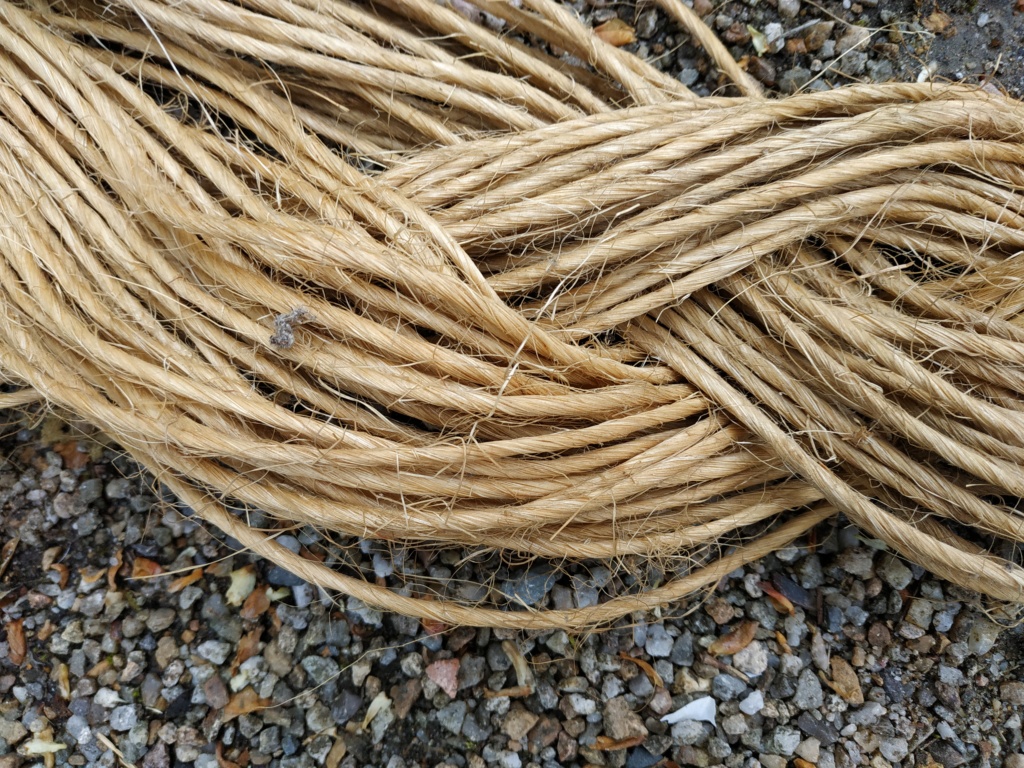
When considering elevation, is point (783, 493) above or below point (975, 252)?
below

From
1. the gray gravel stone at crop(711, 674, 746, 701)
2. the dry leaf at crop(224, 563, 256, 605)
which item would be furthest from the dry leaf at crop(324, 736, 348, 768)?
the gray gravel stone at crop(711, 674, 746, 701)

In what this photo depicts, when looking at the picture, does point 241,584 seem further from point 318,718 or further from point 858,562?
point 858,562

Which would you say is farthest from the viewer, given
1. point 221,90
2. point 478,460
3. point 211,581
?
point 211,581

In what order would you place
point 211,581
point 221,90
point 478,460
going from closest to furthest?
point 478,460, point 221,90, point 211,581

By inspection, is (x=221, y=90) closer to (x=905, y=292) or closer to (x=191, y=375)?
(x=191, y=375)

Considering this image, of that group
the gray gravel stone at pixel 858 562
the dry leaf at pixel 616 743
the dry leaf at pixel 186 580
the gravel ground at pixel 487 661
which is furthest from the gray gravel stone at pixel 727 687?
the dry leaf at pixel 186 580

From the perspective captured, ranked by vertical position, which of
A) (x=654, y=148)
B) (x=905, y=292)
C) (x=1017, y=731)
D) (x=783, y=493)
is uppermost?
(x=654, y=148)

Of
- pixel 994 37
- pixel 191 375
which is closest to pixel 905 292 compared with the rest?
pixel 994 37

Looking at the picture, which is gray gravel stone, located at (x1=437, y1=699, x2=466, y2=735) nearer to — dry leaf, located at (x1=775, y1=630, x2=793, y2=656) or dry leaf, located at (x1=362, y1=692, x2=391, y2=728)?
dry leaf, located at (x1=362, y1=692, x2=391, y2=728)
